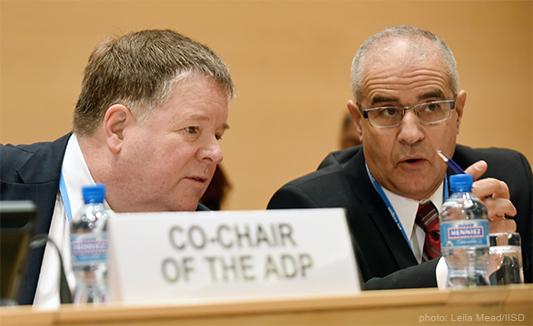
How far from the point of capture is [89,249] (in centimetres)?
97

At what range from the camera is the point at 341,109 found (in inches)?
139

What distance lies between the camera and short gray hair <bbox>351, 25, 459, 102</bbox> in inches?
77.3

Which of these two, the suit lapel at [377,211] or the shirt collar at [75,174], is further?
the suit lapel at [377,211]

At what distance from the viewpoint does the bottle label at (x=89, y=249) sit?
972 millimetres

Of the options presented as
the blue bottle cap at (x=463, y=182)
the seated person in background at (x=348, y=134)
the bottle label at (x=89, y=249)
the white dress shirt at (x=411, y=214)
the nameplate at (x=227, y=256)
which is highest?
the seated person in background at (x=348, y=134)

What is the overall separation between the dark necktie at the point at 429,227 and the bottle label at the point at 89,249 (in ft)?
3.86

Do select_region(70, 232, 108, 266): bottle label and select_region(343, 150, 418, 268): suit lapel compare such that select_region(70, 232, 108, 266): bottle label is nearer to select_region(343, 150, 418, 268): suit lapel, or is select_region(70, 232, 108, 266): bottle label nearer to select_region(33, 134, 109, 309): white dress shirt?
select_region(33, 134, 109, 309): white dress shirt

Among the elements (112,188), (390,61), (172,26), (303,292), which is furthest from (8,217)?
(172,26)

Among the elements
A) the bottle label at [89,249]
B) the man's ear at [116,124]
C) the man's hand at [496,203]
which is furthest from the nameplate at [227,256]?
the man's ear at [116,124]

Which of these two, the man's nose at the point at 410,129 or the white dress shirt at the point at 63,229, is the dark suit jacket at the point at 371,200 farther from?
the white dress shirt at the point at 63,229

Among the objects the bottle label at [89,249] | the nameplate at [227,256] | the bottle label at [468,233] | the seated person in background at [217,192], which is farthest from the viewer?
the seated person in background at [217,192]

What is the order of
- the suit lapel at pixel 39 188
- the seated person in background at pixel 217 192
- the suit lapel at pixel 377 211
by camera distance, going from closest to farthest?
the suit lapel at pixel 39 188 → the suit lapel at pixel 377 211 → the seated person in background at pixel 217 192

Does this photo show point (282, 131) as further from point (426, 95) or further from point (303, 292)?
point (303, 292)

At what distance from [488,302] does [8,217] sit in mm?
718
